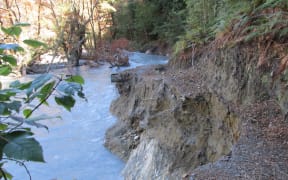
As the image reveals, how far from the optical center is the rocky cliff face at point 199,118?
3.82 metres

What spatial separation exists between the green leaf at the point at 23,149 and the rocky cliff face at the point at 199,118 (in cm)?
204

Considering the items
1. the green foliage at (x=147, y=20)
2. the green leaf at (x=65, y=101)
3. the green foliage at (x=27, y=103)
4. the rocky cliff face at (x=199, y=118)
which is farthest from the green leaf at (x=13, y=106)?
the green foliage at (x=147, y=20)

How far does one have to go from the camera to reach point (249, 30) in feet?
14.4

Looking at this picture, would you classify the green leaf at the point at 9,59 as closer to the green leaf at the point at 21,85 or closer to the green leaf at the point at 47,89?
the green leaf at the point at 21,85

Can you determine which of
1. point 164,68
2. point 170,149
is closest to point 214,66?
point 170,149

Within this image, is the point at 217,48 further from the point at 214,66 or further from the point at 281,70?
the point at 281,70

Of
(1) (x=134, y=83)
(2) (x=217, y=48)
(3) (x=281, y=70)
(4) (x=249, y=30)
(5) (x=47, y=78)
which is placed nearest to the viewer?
(5) (x=47, y=78)

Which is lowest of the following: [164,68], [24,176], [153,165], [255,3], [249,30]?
[24,176]

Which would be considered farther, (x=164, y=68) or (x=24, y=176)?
(x=164, y=68)

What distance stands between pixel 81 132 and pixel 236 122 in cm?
489

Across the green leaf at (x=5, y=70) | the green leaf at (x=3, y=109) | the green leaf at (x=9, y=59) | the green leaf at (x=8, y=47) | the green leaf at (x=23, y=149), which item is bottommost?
the green leaf at (x=23, y=149)

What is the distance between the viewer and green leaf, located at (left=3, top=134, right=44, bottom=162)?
26.2 inches

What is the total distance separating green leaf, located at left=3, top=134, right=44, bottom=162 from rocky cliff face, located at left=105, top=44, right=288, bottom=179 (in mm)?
2041

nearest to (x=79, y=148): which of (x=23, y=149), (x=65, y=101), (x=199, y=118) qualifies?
(x=199, y=118)
